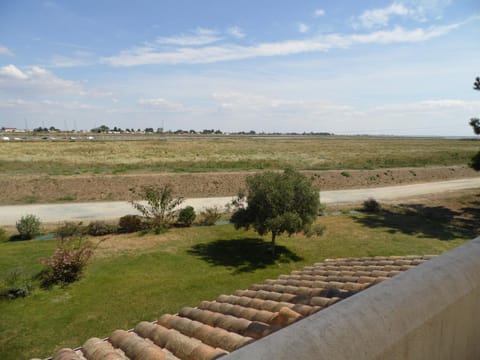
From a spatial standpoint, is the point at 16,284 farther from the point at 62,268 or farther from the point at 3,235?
the point at 3,235

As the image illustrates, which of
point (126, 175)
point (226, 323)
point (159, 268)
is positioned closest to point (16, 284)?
point (159, 268)

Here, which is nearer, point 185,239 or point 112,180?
point 185,239

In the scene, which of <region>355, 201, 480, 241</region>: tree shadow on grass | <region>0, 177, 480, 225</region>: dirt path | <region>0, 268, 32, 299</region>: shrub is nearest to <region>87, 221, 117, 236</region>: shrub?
<region>0, 177, 480, 225</region>: dirt path

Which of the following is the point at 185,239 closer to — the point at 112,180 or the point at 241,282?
the point at 241,282

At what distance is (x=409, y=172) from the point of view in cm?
4538

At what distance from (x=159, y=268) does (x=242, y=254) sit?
4661 millimetres

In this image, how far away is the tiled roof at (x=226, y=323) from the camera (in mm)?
4039

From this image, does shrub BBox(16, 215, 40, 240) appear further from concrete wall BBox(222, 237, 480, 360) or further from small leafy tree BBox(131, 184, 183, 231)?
concrete wall BBox(222, 237, 480, 360)

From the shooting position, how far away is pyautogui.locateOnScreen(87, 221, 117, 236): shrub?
20312 mm

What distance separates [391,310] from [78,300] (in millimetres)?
12964

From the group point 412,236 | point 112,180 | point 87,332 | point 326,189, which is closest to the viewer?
point 87,332

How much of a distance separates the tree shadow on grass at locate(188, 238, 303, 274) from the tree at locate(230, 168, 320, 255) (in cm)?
173

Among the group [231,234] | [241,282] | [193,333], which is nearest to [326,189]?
[231,234]

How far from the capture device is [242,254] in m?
17.8
